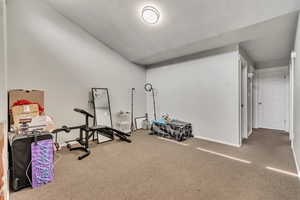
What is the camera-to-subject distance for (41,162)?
1.95 m

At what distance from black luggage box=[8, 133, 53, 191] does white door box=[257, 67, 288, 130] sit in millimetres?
6353

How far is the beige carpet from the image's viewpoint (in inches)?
68.4

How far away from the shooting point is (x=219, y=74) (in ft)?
11.7

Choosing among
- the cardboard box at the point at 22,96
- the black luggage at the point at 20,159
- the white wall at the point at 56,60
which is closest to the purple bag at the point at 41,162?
the black luggage at the point at 20,159

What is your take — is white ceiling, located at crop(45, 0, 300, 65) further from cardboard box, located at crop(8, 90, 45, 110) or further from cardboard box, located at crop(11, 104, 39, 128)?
cardboard box, located at crop(11, 104, 39, 128)

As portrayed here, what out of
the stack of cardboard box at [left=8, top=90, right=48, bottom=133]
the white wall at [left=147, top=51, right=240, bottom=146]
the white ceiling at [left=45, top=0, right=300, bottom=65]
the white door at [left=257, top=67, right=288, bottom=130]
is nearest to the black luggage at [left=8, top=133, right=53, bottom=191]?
the stack of cardboard box at [left=8, top=90, right=48, bottom=133]

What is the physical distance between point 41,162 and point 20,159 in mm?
237

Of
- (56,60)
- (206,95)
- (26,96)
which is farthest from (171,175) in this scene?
(56,60)

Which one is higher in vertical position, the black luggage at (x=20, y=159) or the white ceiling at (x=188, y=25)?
the white ceiling at (x=188, y=25)

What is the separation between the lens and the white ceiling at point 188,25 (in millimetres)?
2322

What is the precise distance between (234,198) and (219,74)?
2710 millimetres

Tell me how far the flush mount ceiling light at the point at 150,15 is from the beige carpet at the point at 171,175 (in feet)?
9.04

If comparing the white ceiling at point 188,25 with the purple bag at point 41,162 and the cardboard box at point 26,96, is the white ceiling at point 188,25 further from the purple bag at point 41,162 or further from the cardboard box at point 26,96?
the purple bag at point 41,162

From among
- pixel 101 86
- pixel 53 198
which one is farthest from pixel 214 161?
pixel 101 86
